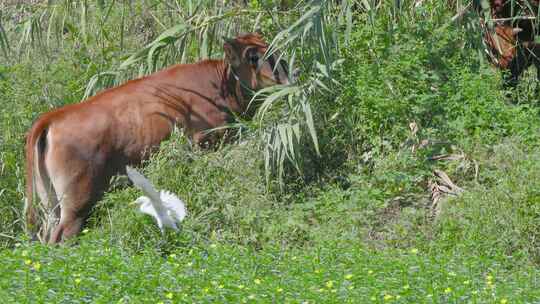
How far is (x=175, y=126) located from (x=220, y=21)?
66.2 inches

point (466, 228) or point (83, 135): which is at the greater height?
point (83, 135)

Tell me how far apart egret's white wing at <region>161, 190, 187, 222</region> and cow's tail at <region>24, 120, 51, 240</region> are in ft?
3.42

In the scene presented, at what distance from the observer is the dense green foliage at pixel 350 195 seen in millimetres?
6258

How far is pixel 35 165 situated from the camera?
8.41 metres

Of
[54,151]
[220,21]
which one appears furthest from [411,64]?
[54,151]

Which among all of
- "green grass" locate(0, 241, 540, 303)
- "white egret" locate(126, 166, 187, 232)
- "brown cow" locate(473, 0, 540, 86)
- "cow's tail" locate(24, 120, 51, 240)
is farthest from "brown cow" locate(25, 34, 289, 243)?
"brown cow" locate(473, 0, 540, 86)

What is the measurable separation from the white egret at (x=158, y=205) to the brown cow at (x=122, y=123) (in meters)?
0.74

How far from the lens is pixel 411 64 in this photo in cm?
905

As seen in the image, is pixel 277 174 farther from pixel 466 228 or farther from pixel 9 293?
pixel 9 293

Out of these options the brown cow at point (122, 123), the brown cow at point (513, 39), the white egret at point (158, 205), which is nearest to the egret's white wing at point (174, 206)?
the white egret at point (158, 205)

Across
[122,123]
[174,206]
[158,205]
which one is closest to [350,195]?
[174,206]

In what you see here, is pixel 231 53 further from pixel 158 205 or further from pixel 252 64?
pixel 158 205

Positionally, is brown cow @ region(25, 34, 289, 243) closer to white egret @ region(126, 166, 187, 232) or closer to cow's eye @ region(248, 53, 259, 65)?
cow's eye @ region(248, 53, 259, 65)

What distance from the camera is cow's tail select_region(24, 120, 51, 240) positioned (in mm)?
8383
